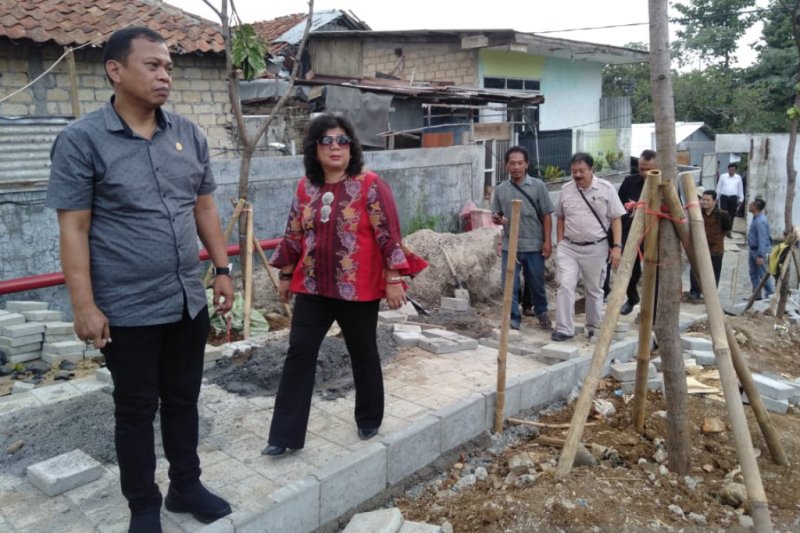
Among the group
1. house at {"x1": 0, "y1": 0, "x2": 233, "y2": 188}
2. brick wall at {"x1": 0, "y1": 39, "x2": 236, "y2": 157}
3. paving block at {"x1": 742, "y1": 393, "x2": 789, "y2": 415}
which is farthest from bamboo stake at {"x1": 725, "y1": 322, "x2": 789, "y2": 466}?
brick wall at {"x1": 0, "y1": 39, "x2": 236, "y2": 157}

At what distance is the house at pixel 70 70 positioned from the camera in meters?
8.16

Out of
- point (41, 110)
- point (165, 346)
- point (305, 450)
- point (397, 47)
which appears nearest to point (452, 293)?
point (305, 450)

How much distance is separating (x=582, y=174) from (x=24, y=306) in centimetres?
559

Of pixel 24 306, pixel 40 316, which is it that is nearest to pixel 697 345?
pixel 40 316

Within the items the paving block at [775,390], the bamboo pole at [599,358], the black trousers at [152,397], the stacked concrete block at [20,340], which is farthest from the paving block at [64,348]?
the paving block at [775,390]

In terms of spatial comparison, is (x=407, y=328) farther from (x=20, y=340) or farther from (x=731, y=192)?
(x=731, y=192)

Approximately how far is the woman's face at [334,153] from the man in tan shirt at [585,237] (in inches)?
128

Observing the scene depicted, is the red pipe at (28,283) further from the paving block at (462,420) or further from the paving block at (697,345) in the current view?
the paving block at (697,345)

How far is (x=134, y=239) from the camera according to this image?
265 cm

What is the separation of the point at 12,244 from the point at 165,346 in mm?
5567

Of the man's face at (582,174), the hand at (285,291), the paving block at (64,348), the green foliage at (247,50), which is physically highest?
the green foliage at (247,50)

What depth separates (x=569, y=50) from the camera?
58.0 ft

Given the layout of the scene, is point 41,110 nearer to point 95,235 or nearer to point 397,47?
point 95,235

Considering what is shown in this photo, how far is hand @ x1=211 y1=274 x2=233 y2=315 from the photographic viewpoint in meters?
3.14
